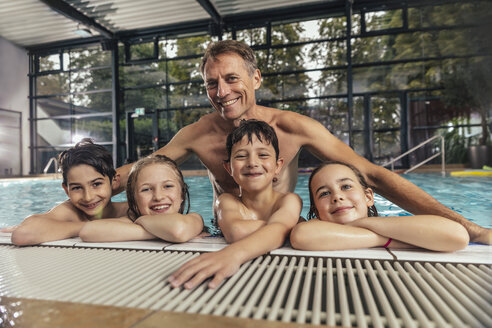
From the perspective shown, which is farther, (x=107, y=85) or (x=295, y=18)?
(x=107, y=85)

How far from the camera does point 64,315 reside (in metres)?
0.86

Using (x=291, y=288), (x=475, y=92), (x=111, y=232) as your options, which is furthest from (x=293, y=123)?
(x=475, y=92)

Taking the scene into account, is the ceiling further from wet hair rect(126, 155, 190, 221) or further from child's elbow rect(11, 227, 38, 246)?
child's elbow rect(11, 227, 38, 246)

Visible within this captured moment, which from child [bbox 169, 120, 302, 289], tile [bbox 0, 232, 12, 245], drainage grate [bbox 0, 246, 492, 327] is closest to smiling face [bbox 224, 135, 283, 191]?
child [bbox 169, 120, 302, 289]

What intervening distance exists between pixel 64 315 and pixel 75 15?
1064 centimetres

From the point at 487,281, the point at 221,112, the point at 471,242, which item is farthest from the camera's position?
the point at 221,112

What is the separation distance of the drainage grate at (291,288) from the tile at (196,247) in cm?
10

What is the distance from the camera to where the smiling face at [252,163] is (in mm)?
1766

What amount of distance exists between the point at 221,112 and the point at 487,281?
5.73ft

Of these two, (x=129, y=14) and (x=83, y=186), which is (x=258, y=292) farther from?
(x=129, y=14)

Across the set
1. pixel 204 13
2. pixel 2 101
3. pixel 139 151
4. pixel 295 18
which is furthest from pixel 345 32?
pixel 2 101

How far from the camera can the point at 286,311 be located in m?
0.85

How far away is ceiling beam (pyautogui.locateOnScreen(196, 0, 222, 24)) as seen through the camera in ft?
29.2

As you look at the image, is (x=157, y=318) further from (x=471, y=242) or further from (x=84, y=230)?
(x=471, y=242)
